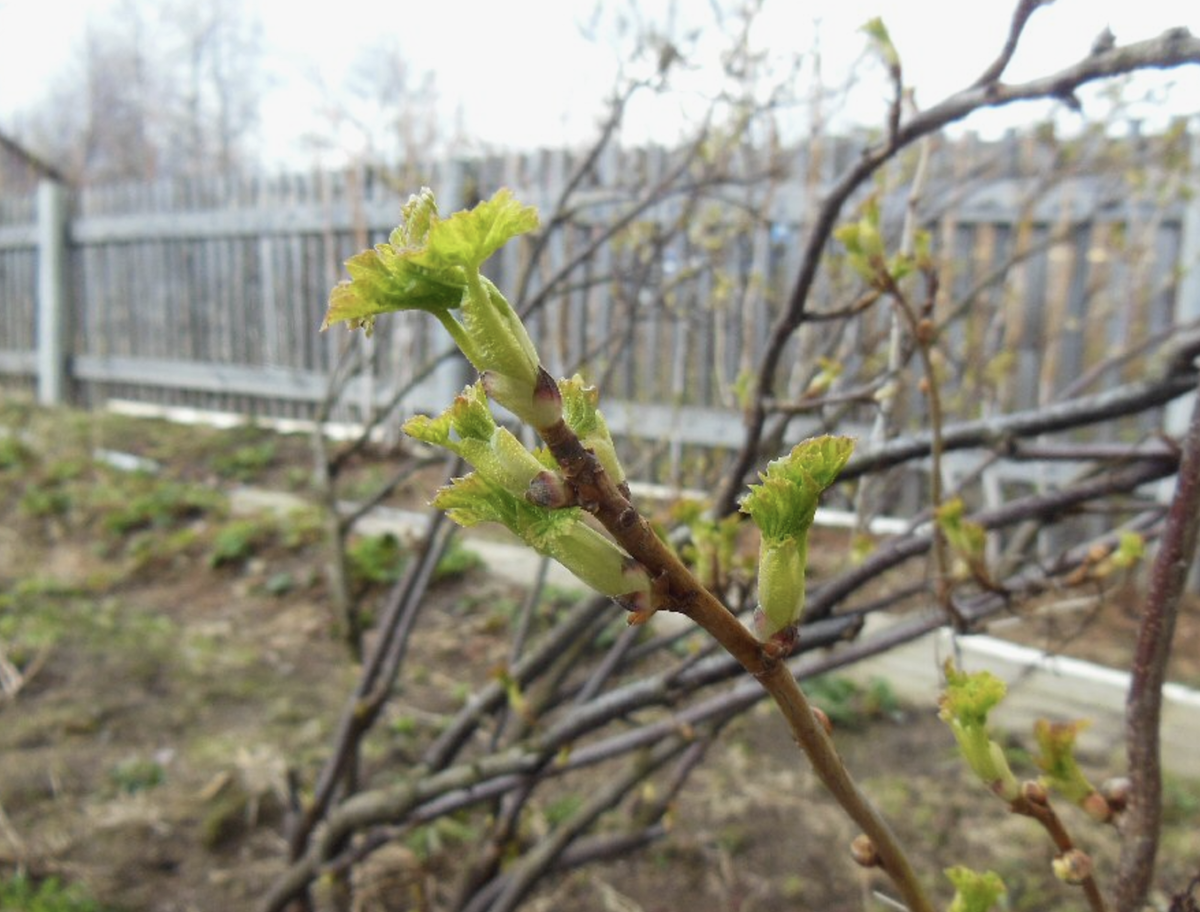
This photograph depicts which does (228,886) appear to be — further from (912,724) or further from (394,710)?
(912,724)

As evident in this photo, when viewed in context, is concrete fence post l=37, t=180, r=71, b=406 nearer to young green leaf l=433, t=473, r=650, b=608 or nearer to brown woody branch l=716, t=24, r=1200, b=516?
brown woody branch l=716, t=24, r=1200, b=516

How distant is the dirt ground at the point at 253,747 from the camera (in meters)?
2.36

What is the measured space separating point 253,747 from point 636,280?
1890mm

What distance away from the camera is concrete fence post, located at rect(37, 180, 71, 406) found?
8969 millimetres

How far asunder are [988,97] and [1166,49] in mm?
181

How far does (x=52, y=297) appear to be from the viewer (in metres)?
9.14

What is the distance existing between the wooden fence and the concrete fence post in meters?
0.02

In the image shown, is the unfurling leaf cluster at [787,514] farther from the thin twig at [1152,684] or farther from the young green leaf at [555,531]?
the thin twig at [1152,684]

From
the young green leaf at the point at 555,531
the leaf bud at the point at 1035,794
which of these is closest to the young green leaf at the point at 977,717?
the leaf bud at the point at 1035,794

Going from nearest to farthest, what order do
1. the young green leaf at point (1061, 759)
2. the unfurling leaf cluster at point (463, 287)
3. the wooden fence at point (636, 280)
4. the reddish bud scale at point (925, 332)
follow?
the unfurling leaf cluster at point (463, 287) < the young green leaf at point (1061, 759) < the reddish bud scale at point (925, 332) < the wooden fence at point (636, 280)

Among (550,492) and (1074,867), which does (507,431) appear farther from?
(1074,867)

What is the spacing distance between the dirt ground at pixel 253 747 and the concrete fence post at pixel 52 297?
4664 millimetres

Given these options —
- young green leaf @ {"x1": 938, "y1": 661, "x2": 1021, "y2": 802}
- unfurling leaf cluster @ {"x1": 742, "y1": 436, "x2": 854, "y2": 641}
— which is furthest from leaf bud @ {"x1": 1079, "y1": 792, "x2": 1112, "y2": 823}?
unfurling leaf cluster @ {"x1": 742, "y1": 436, "x2": 854, "y2": 641}

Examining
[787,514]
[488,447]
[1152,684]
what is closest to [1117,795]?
[1152,684]
